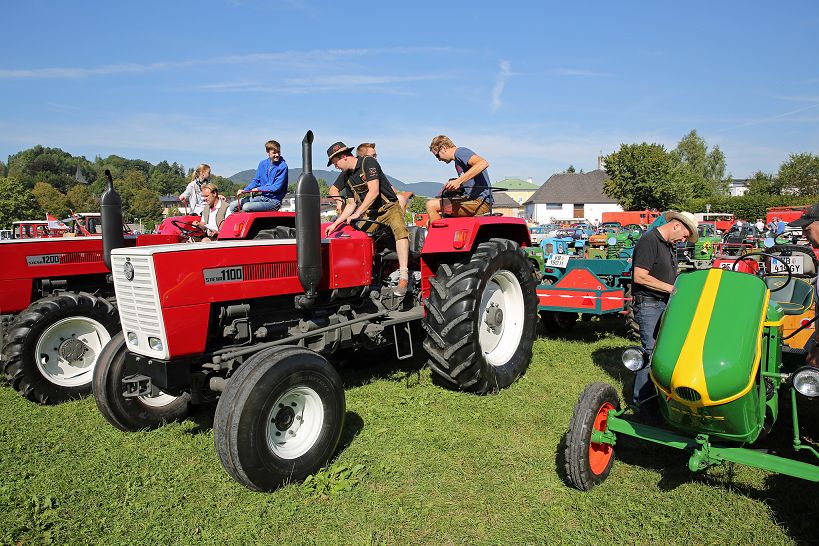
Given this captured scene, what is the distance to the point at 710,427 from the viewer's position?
2842mm

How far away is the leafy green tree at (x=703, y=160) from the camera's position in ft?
211

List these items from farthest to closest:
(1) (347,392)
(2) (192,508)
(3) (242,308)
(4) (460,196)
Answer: (4) (460,196) → (1) (347,392) → (3) (242,308) → (2) (192,508)

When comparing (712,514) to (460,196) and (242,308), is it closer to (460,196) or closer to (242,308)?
(242,308)

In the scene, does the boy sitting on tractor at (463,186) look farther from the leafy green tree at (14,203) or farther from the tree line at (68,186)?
the leafy green tree at (14,203)

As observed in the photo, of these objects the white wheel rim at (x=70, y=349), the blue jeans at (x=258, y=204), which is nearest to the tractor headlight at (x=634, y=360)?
the blue jeans at (x=258, y=204)

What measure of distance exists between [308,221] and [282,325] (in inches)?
38.3

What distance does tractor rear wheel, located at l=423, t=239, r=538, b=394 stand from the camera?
455cm

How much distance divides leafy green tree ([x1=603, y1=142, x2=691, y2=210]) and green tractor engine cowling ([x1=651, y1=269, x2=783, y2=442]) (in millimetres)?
45794

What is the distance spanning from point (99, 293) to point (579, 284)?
5406mm

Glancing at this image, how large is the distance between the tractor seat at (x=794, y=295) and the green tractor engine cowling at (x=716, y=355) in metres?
2.19

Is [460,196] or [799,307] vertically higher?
[460,196]

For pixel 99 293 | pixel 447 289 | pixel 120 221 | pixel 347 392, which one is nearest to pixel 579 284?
pixel 447 289

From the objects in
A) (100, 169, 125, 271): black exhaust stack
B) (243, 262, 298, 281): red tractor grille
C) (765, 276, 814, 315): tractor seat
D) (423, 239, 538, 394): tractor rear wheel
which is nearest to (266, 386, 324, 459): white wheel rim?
(243, 262, 298, 281): red tractor grille

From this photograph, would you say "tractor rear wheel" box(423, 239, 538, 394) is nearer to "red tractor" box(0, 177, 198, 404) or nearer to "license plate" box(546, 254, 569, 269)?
"license plate" box(546, 254, 569, 269)
